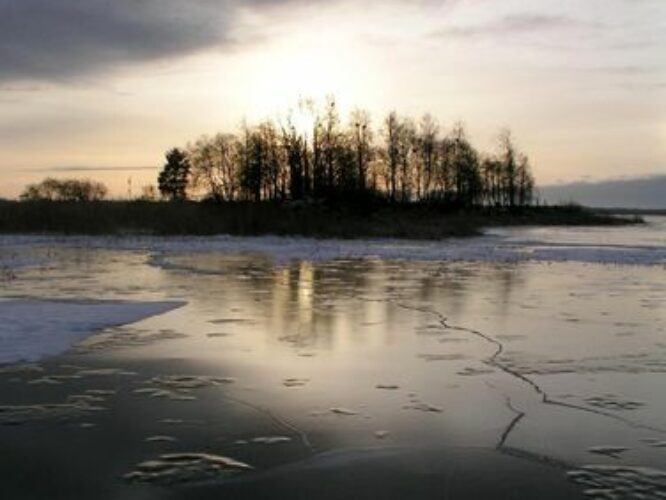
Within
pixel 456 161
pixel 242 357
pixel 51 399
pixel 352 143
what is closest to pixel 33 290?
pixel 242 357

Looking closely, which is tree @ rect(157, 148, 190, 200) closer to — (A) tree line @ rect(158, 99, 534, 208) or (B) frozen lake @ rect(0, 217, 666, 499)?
(A) tree line @ rect(158, 99, 534, 208)

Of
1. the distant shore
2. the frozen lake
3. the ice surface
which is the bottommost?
the frozen lake

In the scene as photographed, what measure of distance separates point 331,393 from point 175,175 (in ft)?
376

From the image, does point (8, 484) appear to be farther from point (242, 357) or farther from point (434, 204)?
point (434, 204)

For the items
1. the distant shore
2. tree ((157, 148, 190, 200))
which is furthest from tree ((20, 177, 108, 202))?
the distant shore

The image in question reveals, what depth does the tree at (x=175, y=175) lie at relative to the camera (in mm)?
118188

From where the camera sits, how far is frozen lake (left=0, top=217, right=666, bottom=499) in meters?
4.97

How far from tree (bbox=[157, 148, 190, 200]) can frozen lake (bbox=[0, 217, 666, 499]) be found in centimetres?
10373

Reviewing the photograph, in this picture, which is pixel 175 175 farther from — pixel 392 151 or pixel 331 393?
pixel 331 393

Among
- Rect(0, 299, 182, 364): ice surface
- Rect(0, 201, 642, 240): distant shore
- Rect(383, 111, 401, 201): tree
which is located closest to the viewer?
Rect(0, 299, 182, 364): ice surface

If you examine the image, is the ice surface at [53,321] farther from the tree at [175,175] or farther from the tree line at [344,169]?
the tree at [175,175]

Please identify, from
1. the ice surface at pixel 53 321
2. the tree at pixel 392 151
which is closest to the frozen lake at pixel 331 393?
the ice surface at pixel 53 321

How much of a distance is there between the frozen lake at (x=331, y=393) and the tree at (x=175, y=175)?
103727 millimetres

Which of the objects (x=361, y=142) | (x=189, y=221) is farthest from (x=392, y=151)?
(x=189, y=221)
